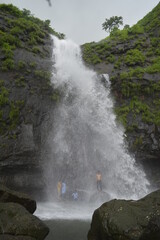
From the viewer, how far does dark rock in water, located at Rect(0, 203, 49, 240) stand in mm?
7277

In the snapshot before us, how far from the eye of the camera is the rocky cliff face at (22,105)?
15.0 metres

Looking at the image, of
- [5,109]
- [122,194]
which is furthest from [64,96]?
[122,194]

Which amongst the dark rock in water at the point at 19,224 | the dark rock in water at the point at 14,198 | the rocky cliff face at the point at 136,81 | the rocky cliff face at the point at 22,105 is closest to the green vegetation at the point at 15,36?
the rocky cliff face at the point at 22,105

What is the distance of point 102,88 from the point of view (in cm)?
2178

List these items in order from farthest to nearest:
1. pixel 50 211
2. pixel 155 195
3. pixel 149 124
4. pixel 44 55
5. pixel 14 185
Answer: pixel 44 55 → pixel 149 124 → pixel 14 185 → pixel 50 211 → pixel 155 195

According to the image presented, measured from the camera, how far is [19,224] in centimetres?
748

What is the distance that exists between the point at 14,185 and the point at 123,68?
1577 cm

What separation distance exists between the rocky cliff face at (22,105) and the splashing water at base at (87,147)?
925 millimetres

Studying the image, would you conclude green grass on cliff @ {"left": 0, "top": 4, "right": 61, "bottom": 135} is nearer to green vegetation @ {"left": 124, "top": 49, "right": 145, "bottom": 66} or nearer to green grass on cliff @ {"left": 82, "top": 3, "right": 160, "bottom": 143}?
green grass on cliff @ {"left": 82, "top": 3, "right": 160, "bottom": 143}

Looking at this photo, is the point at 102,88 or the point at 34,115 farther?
the point at 102,88

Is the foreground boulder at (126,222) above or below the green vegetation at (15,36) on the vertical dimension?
below

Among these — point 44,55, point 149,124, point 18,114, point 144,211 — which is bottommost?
point 144,211

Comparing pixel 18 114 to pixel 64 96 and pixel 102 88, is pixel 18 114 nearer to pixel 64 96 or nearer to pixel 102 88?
pixel 64 96

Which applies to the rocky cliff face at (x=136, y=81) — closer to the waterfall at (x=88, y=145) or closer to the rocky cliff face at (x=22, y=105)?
the waterfall at (x=88, y=145)
